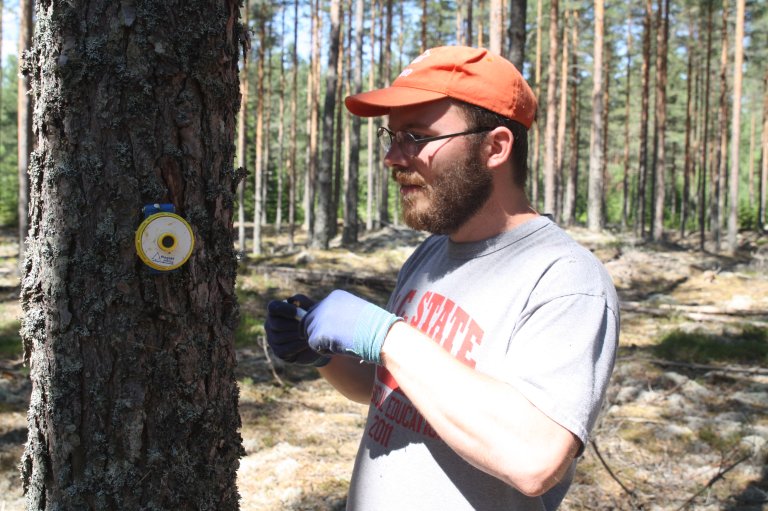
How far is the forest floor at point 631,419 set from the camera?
4.09m

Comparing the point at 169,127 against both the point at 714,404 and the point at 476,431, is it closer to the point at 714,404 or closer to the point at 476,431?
the point at 476,431

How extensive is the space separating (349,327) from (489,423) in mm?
428

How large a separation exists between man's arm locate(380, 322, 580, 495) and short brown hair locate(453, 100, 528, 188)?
0.65 meters

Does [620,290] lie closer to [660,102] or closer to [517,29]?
[517,29]

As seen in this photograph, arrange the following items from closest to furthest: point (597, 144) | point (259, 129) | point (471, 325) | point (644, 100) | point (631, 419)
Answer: point (471, 325) → point (631, 419) → point (259, 129) → point (597, 144) → point (644, 100)

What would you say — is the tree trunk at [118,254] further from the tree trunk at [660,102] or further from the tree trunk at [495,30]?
the tree trunk at [660,102]

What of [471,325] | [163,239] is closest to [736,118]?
[471,325]

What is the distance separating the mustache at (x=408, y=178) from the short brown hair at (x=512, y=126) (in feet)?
0.66

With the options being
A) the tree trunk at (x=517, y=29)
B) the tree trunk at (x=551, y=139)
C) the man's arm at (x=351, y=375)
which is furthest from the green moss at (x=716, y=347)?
the tree trunk at (x=551, y=139)

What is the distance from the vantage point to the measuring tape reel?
1.51 m

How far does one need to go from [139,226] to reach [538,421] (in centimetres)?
106

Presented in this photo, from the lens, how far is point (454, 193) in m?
1.71

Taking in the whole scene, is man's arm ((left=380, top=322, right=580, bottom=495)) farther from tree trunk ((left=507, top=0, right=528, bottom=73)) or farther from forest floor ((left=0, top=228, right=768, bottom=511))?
tree trunk ((left=507, top=0, right=528, bottom=73))

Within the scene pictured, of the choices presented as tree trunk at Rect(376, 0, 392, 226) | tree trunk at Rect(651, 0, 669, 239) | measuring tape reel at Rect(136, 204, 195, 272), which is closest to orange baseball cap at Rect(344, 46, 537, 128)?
measuring tape reel at Rect(136, 204, 195, 272)
